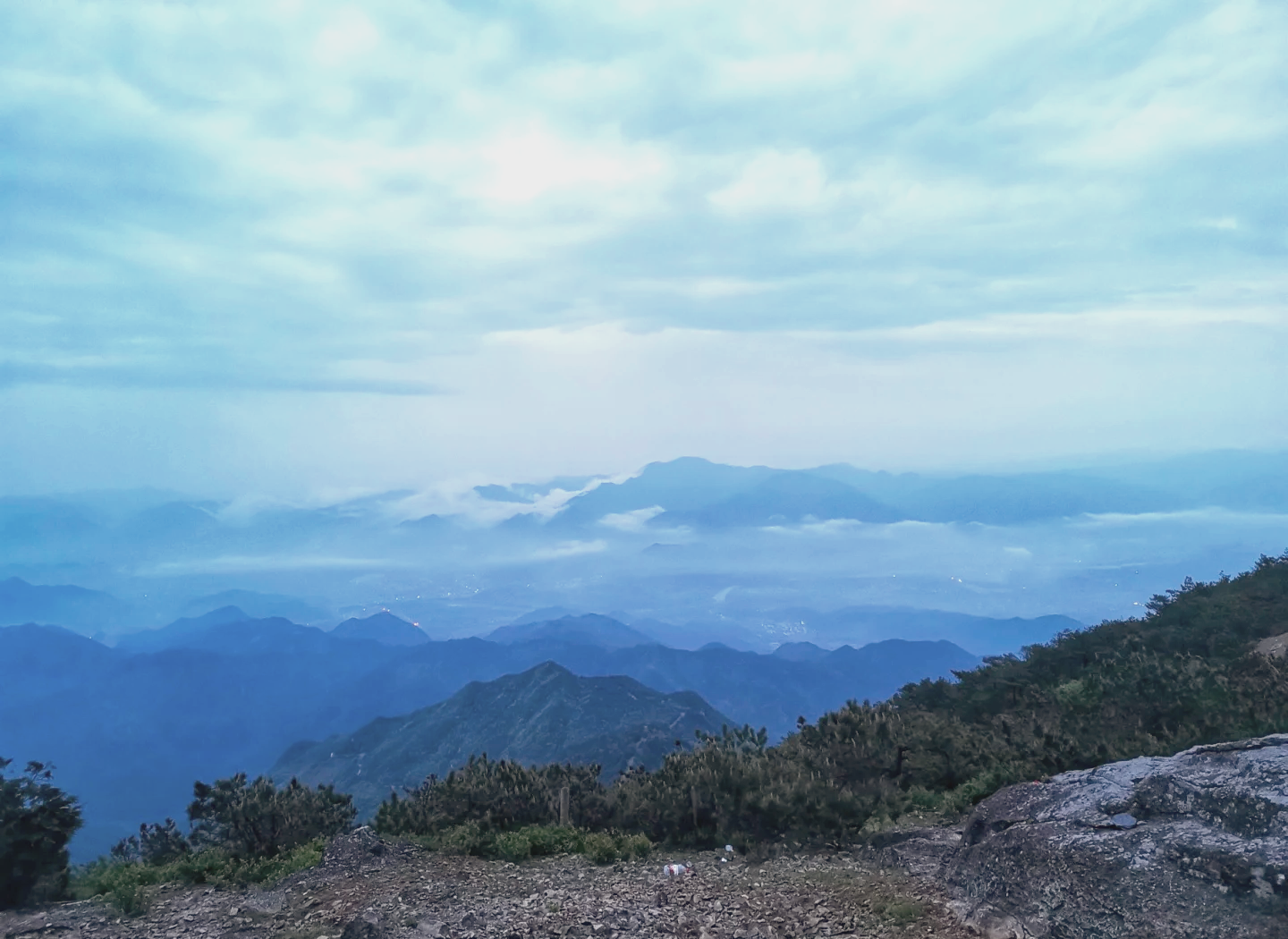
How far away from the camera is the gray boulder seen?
5.89 metres

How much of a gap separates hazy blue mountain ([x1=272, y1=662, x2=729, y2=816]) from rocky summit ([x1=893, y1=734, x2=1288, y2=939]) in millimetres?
61943

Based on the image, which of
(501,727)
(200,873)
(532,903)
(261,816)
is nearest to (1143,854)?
(532,903)

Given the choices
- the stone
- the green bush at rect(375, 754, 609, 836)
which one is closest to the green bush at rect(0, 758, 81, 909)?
the green bush at rect(375, 754, 609, 836)

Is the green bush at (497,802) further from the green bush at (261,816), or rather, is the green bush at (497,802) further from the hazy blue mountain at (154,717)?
the hazy blue mountain at (154,717)

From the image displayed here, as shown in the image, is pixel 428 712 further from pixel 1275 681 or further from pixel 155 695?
pixel 155 695

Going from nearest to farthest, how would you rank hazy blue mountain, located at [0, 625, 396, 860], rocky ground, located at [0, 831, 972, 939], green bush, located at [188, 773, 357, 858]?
rocky ground, located at [0, 831, 972, 939] < green bush, located at [188, 773, 357, 858] < hazy blue mountain, located at [0, 625, 396, 860]

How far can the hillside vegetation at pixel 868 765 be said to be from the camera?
35.1ft

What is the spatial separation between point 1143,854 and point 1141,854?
1 cm

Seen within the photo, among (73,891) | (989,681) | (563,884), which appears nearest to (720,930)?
(563,884)

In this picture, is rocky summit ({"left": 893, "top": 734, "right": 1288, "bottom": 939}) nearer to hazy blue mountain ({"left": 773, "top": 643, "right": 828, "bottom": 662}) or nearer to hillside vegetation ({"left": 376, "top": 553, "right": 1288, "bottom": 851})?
hillside vegetation ({"left": 376, "top": 553, "right": 1288, "bottom": 851})

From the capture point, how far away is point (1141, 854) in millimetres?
6438

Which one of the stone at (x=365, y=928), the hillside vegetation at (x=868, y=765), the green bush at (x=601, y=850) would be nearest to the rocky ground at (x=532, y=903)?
the stone at (x=365, y=928)

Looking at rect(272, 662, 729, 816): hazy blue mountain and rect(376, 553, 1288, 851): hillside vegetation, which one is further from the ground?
rect(376, 553, 1288, 851): hillside vegetation

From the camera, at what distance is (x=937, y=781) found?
13102 millimetres
